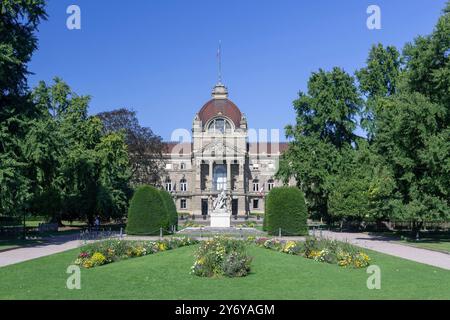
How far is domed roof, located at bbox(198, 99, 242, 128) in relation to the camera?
9562cm

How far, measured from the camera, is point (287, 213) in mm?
35844

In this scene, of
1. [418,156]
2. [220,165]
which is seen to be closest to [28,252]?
[418,156]

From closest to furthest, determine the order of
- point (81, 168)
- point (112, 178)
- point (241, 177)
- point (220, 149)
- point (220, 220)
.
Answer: point (81, 168) < point (220, 220) < point (112, 178) < point (220, 149) < point (241, 177)

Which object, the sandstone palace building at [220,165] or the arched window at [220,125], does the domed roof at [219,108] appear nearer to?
the sandstone palace building at [220,165]

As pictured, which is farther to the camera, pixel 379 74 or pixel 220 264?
pixel 379 74

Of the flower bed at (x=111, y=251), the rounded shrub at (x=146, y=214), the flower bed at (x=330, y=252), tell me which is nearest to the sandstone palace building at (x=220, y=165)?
the rounded shrub at (x=146, y=214)

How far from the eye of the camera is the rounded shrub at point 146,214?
121ft

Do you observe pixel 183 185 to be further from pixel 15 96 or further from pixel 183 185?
pixel 15 96

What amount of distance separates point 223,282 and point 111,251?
21.9 feet

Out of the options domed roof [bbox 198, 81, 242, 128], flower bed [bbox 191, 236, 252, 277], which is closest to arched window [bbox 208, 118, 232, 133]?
domed roof [bbox 198, 81, 242, 128]

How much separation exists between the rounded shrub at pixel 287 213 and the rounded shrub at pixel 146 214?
25.0 feet
